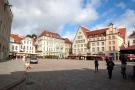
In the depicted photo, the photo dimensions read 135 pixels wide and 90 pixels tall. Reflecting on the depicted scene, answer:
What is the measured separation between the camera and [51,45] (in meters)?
113

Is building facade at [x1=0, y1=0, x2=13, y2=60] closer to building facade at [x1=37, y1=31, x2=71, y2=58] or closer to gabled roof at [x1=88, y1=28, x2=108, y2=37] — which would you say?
gabled roof at [x1=88, y1=28, x2=108, y2=37]

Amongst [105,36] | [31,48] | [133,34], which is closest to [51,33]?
[31,48]

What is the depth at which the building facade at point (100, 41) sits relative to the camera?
8320 cm

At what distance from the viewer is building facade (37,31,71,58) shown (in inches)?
4296

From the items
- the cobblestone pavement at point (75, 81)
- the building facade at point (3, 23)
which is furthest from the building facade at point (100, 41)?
the cobblestone pavement at point (75, 81)

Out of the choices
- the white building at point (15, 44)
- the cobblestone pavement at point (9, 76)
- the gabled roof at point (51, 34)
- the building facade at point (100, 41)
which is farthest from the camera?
the gabled roof at point (51, 34)

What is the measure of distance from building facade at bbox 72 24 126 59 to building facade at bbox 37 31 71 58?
663 inches

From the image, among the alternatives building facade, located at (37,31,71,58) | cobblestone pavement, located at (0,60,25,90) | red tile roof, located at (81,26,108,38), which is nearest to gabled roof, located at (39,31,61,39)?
building facade, located at (37,31,71,58)

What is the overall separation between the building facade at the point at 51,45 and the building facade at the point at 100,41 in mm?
16828

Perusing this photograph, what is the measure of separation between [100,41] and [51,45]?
33.2 meters

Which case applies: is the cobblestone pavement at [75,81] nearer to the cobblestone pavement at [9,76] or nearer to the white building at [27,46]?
the cobblestone pavement at [9,76]

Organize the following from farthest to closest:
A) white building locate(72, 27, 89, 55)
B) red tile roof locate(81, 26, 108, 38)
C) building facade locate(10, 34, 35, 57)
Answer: white building locate(72, 27, 89, 55), building facade locate(10, 34, 35, 57), red tile roof locate(81, 26, 108, 38)

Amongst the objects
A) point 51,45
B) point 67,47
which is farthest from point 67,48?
point 51,45

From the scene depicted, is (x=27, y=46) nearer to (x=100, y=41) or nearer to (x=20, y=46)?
(x=20, y=46)
